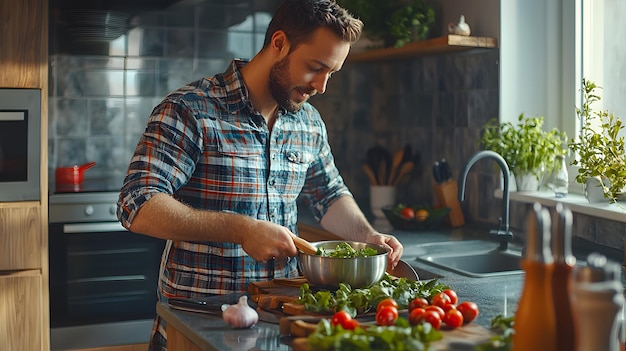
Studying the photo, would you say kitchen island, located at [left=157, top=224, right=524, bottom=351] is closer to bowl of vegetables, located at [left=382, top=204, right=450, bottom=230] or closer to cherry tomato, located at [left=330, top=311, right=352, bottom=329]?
cherry tomato, located at [left=330, top=311, right=352, bottom=329]

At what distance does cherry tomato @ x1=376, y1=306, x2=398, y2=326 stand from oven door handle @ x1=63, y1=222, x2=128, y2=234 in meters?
Result: 2.03

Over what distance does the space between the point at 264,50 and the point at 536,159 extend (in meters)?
1.21

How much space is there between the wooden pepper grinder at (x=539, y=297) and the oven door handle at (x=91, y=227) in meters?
2.50

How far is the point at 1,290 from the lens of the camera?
3.19 metres

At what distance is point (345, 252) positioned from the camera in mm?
1900

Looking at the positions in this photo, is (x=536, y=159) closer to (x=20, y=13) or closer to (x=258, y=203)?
(x=258, y=203)

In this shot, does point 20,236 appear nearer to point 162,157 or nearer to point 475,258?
point 162,157

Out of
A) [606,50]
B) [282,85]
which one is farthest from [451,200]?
[282,85]

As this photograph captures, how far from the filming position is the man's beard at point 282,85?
2191 mm

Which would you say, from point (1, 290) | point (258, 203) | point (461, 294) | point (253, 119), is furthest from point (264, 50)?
point (1, 290)

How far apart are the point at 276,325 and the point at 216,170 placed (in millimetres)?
608

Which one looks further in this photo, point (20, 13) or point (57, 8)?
point (57, 8)

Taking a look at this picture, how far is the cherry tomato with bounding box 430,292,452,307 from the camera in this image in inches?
65.1

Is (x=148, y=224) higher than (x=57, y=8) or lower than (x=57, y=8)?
lower
